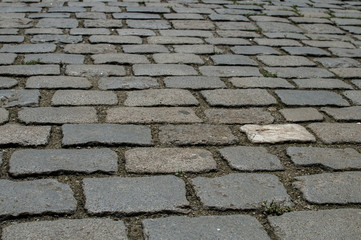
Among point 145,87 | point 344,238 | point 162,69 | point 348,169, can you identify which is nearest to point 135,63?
point 162,69

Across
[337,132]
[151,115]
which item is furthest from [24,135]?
[337,132]

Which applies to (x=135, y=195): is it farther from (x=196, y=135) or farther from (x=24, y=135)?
(x=24, y=135)

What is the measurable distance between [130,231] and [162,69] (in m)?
2.04

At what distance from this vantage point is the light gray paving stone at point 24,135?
8.57 ft

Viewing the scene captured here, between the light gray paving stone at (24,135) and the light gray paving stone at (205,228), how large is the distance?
0.91 m

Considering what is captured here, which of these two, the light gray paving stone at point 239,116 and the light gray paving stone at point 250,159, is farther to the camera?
the light gray paving stone at point 239,116

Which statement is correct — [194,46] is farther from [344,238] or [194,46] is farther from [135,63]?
[344,238]

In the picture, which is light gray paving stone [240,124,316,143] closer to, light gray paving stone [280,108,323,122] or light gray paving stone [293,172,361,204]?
light gray paving stone [280,108,323,122]

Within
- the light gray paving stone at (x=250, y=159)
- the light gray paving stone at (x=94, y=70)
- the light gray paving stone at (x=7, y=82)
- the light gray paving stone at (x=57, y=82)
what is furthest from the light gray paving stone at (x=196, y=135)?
the light gray paving stone at (x=7, y=82)

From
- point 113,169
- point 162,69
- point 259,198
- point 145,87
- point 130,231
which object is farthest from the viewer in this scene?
point 162,69

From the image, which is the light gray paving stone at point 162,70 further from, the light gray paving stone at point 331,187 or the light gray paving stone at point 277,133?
the light gray paving stone at point 331,187

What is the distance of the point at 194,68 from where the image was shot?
12.9 feet

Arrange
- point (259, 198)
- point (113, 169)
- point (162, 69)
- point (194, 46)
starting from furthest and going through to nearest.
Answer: point (194, 46), point (162, 69), point (113, 169), point (259, 198)

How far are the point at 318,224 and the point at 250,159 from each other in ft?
1.95
